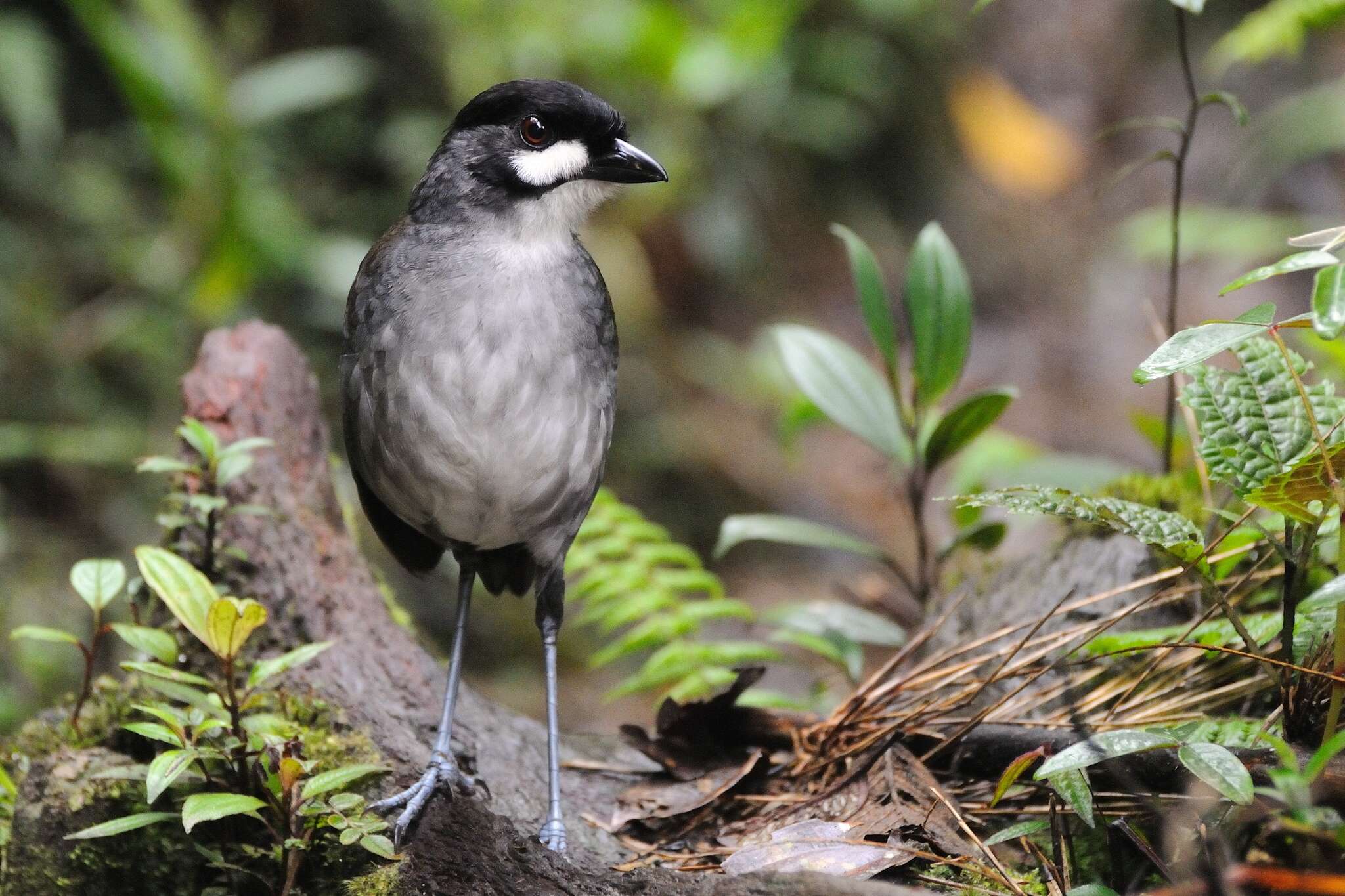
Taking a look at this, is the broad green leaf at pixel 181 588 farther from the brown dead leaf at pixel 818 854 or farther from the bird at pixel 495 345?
the brown dead leaf at pixel 818 854

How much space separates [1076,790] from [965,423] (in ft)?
4.73

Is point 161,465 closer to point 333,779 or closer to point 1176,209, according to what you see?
point 333,779

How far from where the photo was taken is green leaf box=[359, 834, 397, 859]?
80.7 inches

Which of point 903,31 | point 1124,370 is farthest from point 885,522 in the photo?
point 903,31

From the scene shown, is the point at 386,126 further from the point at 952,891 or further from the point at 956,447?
the point at 952,891

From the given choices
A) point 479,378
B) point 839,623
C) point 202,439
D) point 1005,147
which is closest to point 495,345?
point 479,378

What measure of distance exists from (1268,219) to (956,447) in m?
4.66

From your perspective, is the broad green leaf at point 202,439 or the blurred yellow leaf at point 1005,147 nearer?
the broad green leaf at point 202,439

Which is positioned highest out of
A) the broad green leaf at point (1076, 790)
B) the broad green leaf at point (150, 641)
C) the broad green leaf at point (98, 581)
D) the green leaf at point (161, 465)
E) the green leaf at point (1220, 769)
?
the green leaf at point (161, 465)

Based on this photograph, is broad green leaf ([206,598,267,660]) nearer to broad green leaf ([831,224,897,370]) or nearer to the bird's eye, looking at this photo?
the bird's eye

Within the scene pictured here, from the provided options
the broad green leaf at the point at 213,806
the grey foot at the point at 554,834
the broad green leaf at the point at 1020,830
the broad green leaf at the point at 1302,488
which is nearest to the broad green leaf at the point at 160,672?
the broad green leaf at the point at 213,806

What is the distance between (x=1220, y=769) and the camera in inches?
67.7

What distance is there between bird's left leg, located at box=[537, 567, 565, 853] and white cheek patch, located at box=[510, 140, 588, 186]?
0.99 meters

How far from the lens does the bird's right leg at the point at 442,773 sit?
2.33 m
